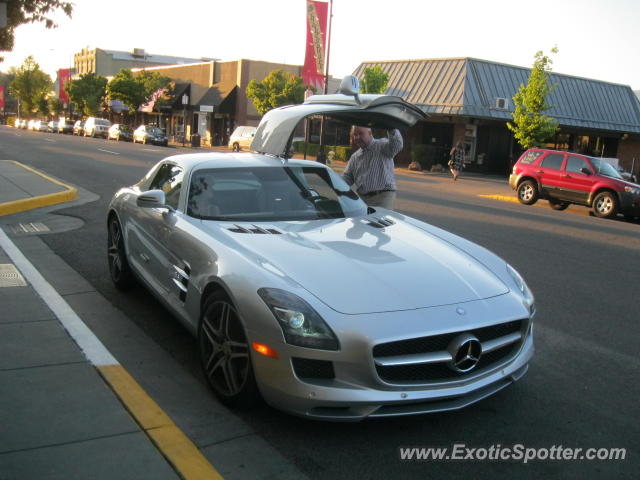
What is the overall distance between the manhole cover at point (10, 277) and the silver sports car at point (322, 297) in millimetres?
1629

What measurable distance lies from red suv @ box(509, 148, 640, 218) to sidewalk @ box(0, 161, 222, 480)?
14.8m

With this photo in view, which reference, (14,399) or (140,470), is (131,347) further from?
(140,470)

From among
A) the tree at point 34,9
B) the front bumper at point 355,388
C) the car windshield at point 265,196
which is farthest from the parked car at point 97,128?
the front bumper at point 355,388

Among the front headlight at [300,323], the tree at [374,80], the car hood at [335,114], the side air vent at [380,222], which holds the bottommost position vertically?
the front headlight at [300,323]

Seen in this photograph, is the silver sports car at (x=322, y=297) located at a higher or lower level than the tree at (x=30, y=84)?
lower

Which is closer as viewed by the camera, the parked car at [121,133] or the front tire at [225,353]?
the front tire at [225,353]

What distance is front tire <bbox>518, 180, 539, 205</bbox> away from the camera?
18.3 metres

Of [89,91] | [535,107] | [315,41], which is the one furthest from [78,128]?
[535,107]

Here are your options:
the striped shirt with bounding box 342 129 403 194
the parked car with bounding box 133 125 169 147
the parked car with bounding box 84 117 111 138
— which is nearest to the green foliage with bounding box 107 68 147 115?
the parked car with bounding box 84 117 111 138

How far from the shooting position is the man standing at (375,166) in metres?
6.60

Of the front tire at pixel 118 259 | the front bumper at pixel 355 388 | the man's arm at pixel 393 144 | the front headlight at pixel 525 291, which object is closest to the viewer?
the front bumper at pixel 355 388

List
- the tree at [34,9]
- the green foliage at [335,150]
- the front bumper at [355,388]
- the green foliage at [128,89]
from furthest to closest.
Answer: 1. the green foliage at [128,89]
2. the green foliage at [335,150]
3. the tree at [34,9]
4. the front bumper at [355,388]

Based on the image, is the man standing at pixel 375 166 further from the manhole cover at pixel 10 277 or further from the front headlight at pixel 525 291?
the manhole cover at pixel 10 277

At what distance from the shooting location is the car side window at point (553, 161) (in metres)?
17.8
